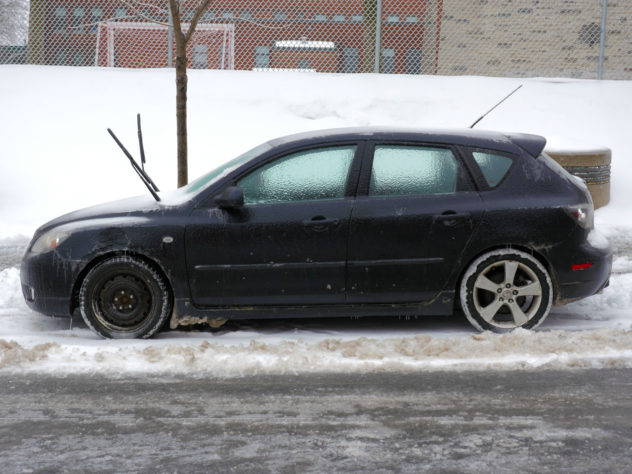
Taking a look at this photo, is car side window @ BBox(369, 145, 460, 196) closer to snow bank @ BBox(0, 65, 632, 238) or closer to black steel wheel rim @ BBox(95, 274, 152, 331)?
black steel wheel rim @ BBox(95, 274, 152, 331)

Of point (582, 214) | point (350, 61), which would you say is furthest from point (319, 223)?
point (350, 61)

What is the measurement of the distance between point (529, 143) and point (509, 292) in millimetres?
1144

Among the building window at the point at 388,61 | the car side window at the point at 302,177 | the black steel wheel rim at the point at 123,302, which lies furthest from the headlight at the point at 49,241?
the building window at the point at 388,61

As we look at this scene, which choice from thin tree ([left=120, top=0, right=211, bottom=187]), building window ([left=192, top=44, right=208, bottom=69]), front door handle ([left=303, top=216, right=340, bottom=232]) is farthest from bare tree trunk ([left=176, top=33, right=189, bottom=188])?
building window ([left=192, top=44, right=208, bottom=69])

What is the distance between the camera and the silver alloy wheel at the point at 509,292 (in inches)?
255

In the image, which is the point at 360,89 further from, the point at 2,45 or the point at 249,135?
the point at 2,45

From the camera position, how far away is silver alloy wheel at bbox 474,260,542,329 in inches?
255

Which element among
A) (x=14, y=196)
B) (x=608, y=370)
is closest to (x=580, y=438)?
(x=608, y=370)

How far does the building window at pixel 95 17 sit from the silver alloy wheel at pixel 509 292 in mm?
11254

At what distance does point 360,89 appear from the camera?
1533cm

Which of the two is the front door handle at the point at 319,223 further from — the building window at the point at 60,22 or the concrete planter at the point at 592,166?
the building window at the point at 60,22

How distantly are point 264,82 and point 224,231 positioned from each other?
9.57 m

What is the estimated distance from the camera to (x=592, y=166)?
38.1ft

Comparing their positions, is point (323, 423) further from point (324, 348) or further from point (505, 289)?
point (505, 289)
